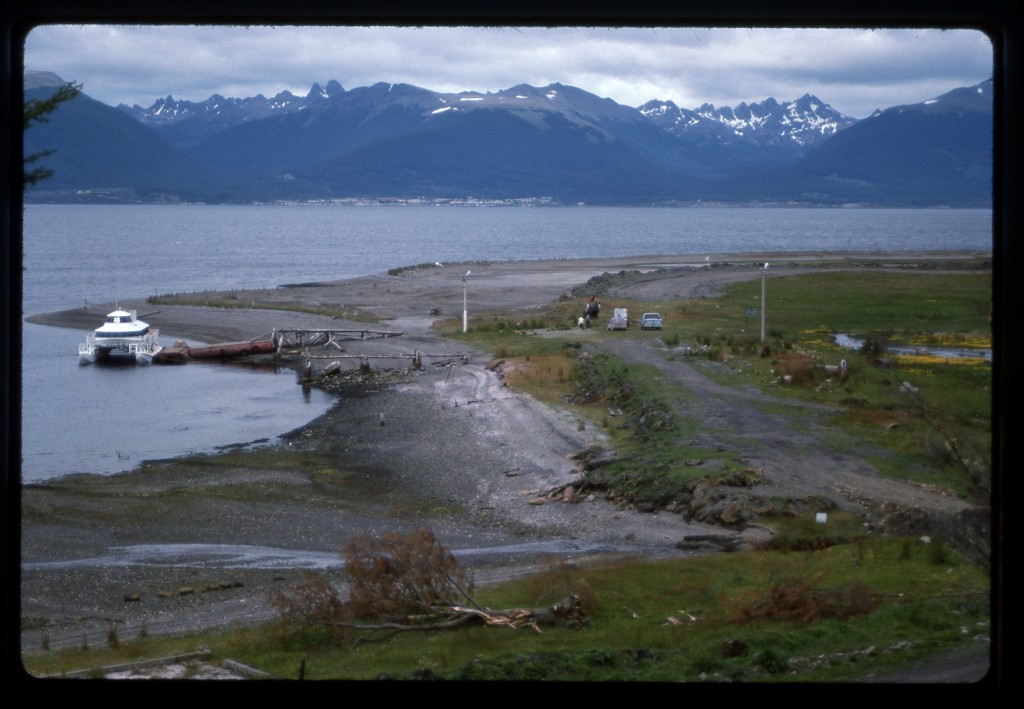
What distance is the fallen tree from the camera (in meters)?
4.79

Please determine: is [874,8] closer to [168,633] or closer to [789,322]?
[168,633]

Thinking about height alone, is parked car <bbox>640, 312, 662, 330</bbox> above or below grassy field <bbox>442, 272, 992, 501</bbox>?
above

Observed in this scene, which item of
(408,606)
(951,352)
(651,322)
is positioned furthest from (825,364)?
(651,322)

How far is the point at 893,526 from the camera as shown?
7.68 m

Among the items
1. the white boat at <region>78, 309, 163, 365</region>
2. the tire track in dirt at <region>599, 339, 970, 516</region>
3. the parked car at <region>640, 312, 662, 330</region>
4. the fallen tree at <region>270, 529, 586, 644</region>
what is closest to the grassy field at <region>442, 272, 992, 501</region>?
the tire track in dirt at <region>599, 339, 970, 516</region>

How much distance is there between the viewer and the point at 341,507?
1227 cm

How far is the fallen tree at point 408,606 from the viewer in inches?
189

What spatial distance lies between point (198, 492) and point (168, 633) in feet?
25.1

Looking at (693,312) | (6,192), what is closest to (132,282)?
(693,312)

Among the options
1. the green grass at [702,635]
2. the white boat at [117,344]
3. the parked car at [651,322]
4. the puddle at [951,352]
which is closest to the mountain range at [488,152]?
the puddle at [951,352]

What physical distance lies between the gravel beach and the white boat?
46cm

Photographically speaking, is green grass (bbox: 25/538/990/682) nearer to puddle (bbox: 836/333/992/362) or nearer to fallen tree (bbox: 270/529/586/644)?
fallen tree (bbox: 270/529/586/644)

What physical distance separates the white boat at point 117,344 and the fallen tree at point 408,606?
1634cm

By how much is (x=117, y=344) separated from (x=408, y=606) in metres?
17.9
